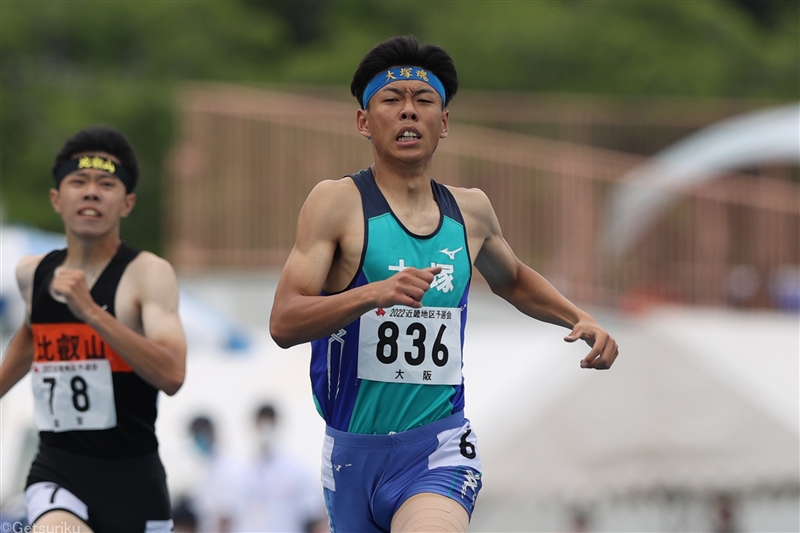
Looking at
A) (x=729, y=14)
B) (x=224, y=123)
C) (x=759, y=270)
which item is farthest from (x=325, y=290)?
(x=729, y=14)

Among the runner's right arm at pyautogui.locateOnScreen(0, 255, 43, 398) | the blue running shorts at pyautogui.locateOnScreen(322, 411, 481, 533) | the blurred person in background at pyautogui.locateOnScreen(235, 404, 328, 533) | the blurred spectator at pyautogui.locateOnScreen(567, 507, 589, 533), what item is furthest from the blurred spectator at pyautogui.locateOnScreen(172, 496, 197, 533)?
the blue running shorts at pyautogui.locateOnScreen(322, 411, 481, 533)

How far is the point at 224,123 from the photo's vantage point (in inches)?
846

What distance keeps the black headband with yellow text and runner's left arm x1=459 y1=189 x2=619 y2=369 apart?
6.01 ft

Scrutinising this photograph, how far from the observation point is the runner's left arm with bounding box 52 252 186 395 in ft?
18.6

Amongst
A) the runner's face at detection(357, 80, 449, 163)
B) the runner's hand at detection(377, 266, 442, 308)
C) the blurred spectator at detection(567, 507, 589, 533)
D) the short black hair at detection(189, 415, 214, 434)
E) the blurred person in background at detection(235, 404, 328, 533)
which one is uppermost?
the runner's face at detection(357, 80, 449, 163)

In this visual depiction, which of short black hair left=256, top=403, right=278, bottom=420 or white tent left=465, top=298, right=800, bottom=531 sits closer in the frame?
short black hair left=256, top=403, right=278, bottom=420

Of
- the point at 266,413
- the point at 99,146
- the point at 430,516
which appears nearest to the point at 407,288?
the point at 430,516

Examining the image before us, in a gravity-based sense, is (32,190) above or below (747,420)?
above

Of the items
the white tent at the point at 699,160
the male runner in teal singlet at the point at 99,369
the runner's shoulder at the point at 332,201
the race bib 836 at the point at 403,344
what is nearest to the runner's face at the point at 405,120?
the runner's shoulder at the point at 332,201

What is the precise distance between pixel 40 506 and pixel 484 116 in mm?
18324

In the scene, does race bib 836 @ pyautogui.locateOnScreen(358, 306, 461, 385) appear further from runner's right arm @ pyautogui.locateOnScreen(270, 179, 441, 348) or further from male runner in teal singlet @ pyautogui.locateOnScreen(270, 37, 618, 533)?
runner's right arm @ pyautogui.locateOnScreen(270, 179, 441, 348)

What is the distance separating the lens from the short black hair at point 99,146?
640 cm

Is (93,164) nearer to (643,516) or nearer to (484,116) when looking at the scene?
(643,516)

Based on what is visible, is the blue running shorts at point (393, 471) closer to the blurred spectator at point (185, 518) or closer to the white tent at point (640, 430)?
the blurred spectator at point (185, 518)
